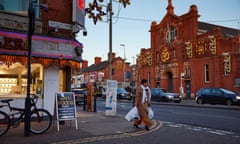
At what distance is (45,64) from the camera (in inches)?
427

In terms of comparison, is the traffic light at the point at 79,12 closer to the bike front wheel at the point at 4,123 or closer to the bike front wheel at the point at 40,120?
the bike front wheel at the point at 40,120

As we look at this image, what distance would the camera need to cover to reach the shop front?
33.6 feet

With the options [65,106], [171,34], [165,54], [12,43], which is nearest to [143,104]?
[65,106]

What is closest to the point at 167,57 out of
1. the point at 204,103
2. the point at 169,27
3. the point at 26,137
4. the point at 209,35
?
the point at 169,27

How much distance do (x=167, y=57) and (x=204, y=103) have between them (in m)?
20.4

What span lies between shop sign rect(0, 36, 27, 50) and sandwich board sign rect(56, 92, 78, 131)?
2336 mm

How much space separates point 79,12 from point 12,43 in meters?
3.61

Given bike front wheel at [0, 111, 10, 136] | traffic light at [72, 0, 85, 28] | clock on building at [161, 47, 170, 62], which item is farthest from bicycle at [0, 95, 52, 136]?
clock on building at [161, 47, 170, 62]

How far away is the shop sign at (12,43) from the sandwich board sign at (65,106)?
7.66 ft

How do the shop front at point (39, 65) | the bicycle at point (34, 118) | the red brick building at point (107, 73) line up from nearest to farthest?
the bicycle at point (34, 118) < the shop front at point (39, 65) < the red brick building at point (107, 73)

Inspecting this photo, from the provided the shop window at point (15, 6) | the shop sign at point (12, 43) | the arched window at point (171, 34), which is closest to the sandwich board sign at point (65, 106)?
the shop sign at point (12, 43)

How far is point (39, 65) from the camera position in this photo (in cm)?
1157

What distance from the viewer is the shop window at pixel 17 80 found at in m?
11.1

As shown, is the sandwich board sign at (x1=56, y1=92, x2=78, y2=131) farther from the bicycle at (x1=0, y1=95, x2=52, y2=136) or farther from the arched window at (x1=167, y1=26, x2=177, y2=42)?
the arched window at (x1=167, y1=26, x2=177, y2=42)
